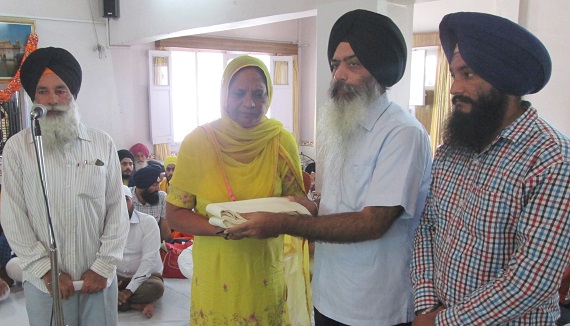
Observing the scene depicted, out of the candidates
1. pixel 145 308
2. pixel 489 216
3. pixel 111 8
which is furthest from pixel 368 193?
pixel 111 8

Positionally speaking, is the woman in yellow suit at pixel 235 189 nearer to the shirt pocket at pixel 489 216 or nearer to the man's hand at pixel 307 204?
the man's hand at pixel 307 204

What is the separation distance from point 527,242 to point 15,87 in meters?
6.54

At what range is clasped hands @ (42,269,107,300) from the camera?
1.83 meters

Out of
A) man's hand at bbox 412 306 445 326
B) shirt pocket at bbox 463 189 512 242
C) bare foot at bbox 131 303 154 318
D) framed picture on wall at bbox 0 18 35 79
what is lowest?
bare foot at bbox 131 303 154 318

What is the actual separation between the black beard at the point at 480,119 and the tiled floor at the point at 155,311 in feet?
8.55

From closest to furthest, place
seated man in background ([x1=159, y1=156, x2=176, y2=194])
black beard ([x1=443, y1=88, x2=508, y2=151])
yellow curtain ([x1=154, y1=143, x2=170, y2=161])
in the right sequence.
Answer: black beard ([x1=443, y1=88, x2=508, y2=151]) < seated man in background ([x1=159, y1=156, x2=176, y2=194]) < yellow curtain ([x1=154, y1=143, x2=170, y2=161])

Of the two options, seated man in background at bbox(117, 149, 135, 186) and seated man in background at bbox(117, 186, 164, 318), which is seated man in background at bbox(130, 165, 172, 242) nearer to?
seated man in background at bbox(117, 186, 164, 318)

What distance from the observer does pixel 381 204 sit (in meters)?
1.35

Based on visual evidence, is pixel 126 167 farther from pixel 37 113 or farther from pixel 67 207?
pixel 37 113

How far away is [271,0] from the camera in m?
3.96

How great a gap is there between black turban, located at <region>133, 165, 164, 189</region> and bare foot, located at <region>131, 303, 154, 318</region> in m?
1.31

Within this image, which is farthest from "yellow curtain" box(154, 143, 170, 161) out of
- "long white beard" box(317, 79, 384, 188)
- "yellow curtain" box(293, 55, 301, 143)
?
"long white beard" box(317, 79, 384, 188)

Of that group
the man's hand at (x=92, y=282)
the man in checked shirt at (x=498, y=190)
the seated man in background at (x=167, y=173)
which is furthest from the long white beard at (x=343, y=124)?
the seated man in background at (x=167, y=173)

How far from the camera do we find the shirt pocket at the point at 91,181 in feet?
6.27
